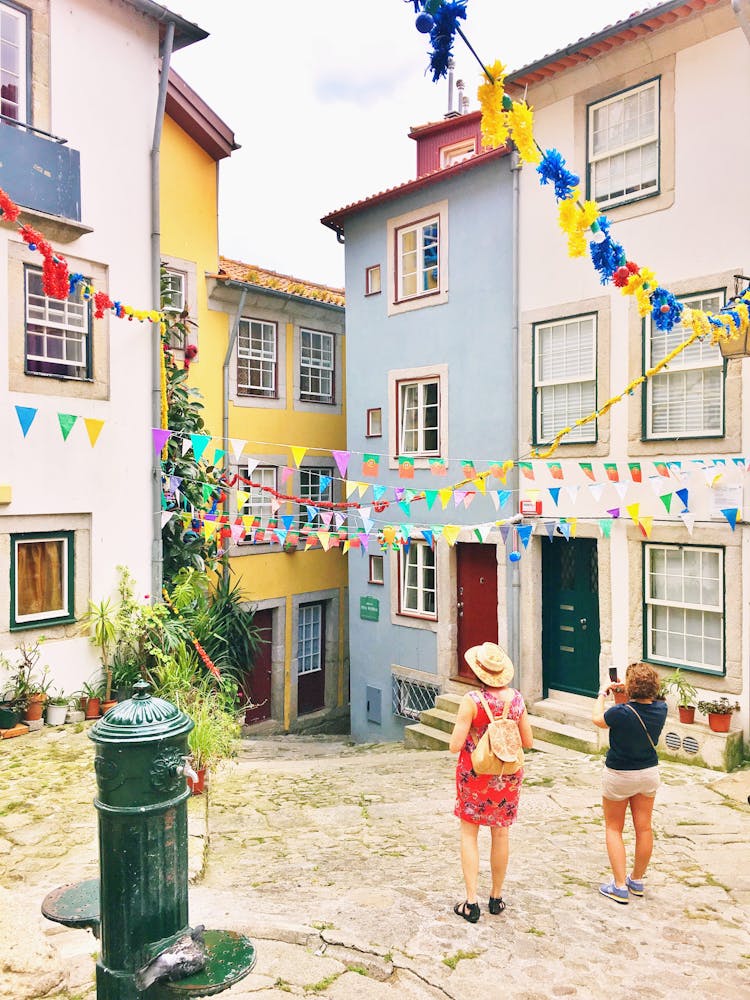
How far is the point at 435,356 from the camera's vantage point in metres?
12.3

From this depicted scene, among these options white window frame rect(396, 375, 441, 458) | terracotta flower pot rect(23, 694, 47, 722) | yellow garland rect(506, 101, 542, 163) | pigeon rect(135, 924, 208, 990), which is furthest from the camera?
white window frame rect(396, 375, 441, 458)

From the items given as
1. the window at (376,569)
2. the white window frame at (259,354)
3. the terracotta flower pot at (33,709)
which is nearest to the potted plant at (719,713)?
the window at (376,569)

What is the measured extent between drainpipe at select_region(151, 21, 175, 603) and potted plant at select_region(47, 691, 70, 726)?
1721 millimetres

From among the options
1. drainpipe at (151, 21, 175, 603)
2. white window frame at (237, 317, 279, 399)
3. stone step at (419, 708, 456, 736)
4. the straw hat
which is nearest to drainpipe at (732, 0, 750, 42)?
the straw hat

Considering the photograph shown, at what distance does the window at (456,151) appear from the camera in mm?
13727

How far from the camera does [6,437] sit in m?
8.94

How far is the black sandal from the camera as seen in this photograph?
4.41 m

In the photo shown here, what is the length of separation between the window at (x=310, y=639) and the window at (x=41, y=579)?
6.54 m

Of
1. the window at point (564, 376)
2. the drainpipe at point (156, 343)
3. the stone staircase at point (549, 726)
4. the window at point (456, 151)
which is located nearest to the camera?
the stone staircase at point (549, 726)

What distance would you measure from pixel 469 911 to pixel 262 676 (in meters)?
11.0

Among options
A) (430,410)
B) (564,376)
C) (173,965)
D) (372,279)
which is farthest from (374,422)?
(173,965)

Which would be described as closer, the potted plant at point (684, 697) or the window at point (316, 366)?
the potted plant at point (684, 697)

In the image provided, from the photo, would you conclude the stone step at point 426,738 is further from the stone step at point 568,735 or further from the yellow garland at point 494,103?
the yellow garland at point 494,103

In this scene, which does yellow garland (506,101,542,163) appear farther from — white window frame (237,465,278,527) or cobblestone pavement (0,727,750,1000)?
white window frame (237,465,278,527)
